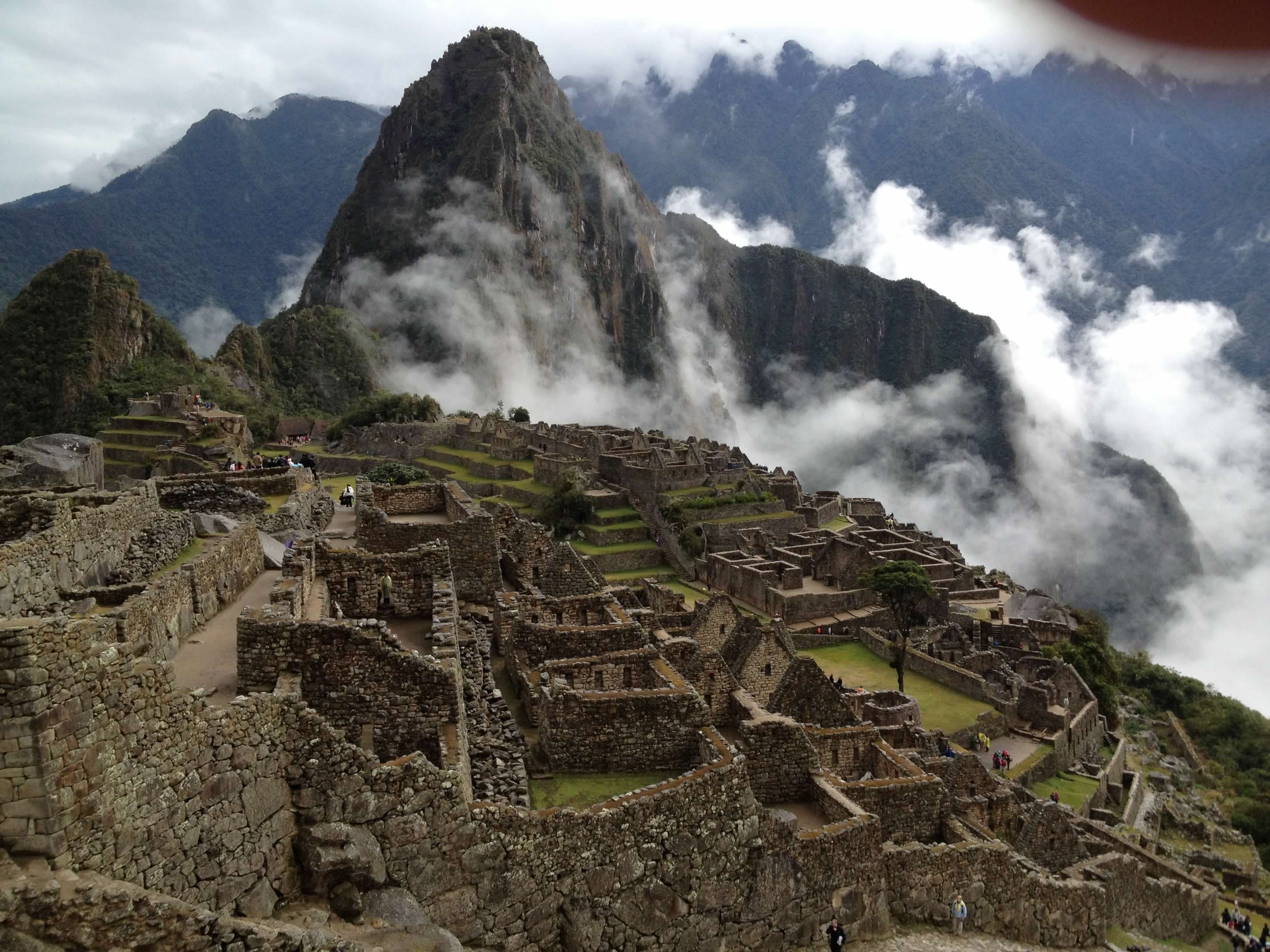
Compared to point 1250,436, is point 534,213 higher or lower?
higher

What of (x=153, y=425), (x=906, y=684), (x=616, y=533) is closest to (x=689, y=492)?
(x=616, y=533)

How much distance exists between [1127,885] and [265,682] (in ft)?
56.2

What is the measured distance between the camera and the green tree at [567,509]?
171 feet

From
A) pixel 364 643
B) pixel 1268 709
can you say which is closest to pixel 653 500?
pixel 364 643

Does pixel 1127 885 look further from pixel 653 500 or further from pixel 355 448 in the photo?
pixel 355 448

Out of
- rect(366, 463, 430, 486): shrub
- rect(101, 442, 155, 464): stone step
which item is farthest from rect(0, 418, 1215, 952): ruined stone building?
rect(101, 442, 155, 464): stone step

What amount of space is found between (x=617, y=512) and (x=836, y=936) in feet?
148

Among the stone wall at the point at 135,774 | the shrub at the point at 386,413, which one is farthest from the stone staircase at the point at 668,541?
the stone wall at the point at 135,774

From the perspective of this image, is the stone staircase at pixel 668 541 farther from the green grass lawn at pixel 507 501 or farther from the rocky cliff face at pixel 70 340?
the rocky cliff face at pixel 70 340

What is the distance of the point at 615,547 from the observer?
2016 inches

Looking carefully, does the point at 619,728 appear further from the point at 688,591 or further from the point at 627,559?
the point at 627,559

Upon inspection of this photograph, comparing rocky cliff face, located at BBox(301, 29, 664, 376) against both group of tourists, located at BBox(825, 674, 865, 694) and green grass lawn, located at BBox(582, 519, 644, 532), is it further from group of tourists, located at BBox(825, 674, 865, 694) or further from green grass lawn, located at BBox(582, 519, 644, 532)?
group of tourists, located at BBox(825, 674, 865, 694)

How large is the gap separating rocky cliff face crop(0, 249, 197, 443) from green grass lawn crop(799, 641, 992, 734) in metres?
57.0

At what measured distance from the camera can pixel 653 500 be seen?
181 ft
